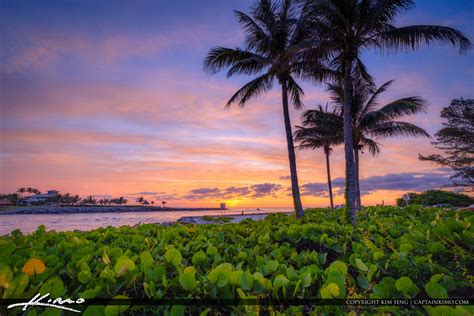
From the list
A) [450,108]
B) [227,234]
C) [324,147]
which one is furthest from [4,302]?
[450,108]

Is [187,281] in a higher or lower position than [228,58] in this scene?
lower

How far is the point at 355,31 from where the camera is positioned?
417 inches

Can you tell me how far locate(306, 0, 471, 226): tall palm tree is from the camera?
9.52 meters

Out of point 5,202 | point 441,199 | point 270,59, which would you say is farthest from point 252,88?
point 5,202

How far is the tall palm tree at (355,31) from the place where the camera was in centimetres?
952

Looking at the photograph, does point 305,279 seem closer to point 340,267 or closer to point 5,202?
point 340,267

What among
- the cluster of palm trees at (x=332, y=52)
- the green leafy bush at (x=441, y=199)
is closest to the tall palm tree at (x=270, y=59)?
the cluster of palm trees at (x=332, y=52)

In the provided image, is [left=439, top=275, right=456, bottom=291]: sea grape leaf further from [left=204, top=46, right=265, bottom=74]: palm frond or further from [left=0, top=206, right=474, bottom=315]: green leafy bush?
[left=204, top=46, right=265, bottom=74]: palm frond

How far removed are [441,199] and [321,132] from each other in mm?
16018

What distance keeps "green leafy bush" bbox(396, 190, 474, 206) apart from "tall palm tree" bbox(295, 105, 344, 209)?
9.86 meters

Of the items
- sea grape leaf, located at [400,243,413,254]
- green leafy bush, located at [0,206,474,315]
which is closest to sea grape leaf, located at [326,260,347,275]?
green leafy bush, located at [0,206,474,315]

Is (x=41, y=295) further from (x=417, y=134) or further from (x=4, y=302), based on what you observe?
(x=417, y=134)

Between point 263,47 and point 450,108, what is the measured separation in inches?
1066

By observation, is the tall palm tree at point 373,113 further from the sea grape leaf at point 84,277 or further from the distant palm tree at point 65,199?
the distant palm tree at point 65,199
